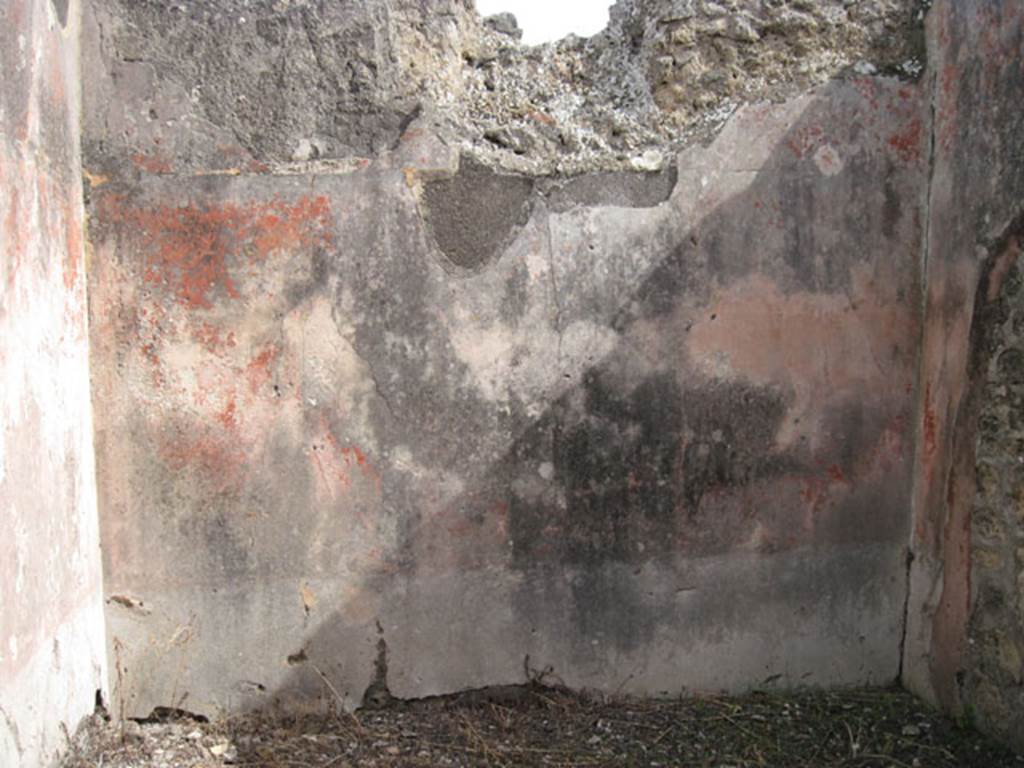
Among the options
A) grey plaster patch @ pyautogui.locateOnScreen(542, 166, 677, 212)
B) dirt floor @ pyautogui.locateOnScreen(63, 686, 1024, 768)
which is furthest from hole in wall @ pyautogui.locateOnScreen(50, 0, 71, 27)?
dirt floor @ pyautogui.locateOnScreen(63, 686, 1024, 768)

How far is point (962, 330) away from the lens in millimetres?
2693

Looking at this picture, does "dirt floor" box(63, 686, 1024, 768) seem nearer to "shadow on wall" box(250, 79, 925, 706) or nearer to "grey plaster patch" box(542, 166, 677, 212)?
"shadow on wall" box(250, 79, 925, 706)

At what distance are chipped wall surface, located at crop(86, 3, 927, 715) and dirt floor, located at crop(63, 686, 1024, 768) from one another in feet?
0.28

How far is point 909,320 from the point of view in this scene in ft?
9.60

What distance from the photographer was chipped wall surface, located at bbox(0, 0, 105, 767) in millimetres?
2027

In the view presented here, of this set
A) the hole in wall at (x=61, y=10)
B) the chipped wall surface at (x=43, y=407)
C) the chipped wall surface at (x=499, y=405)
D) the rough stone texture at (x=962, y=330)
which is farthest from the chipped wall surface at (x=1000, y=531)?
the hole in wall at (x=61, y=10)

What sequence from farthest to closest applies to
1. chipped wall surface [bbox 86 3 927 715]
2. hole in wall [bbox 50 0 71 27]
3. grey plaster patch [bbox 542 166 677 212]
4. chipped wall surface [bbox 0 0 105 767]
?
1. grey plaster patch [bbox 542 166 677 212]
2. chipped wall surface [bbox 86 3 927 715]
3. hole in wall [bbox 50 0 71 27]
4. chipped wall surface [bbox 0 0 105 767]

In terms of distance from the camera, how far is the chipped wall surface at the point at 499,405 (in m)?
2.62

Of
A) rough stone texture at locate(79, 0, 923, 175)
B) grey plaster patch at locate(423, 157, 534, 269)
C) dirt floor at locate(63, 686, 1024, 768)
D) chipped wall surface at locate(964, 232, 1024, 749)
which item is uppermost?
rough stone texture at locate(79, 0, 923, 175)

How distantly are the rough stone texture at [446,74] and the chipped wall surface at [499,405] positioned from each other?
0.11ft

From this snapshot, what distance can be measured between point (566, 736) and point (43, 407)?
6.16 ft

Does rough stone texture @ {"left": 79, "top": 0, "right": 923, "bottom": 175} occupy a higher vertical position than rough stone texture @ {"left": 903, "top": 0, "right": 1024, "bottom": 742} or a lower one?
higher

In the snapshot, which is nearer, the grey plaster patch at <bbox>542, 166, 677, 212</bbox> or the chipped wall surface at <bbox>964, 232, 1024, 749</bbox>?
the chipped wall surface at <bbox>964, 232, 1024, 749</bbox>

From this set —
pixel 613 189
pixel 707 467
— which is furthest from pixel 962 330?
pixel 613 189
